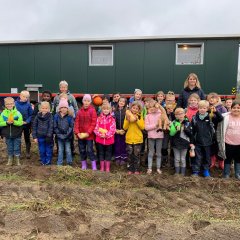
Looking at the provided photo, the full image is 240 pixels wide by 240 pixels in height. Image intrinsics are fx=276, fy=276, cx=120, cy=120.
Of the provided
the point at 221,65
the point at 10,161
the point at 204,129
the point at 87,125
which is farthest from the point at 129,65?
the point at 10,161

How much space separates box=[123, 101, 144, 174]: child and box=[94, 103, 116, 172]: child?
0.94 ft

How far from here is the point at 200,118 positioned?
16.0ft

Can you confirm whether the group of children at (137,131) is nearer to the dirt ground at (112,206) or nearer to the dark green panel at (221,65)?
the dirt ground at (112,206)

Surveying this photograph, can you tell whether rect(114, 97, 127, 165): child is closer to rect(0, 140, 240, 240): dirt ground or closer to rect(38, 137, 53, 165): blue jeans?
rect(0, 140, 240, 240): dirt ground

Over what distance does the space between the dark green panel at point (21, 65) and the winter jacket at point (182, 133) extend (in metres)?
7.28

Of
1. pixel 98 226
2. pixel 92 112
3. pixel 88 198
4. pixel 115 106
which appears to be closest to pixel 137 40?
pixel 115 106

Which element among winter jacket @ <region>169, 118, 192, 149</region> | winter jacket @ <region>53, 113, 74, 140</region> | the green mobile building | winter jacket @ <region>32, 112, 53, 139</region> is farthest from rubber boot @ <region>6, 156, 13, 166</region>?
the green mobile building

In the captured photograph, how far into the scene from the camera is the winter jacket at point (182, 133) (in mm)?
4879

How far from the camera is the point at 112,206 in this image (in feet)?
12.0

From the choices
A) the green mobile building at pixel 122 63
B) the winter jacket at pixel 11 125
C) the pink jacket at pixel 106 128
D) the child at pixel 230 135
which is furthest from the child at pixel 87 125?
the green mobile building at pixel 122 63

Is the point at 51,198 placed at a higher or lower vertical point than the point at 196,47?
lower

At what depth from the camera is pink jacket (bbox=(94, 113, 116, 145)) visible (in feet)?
17.2

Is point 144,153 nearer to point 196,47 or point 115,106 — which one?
point 115,106

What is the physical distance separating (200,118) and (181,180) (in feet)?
3.76
